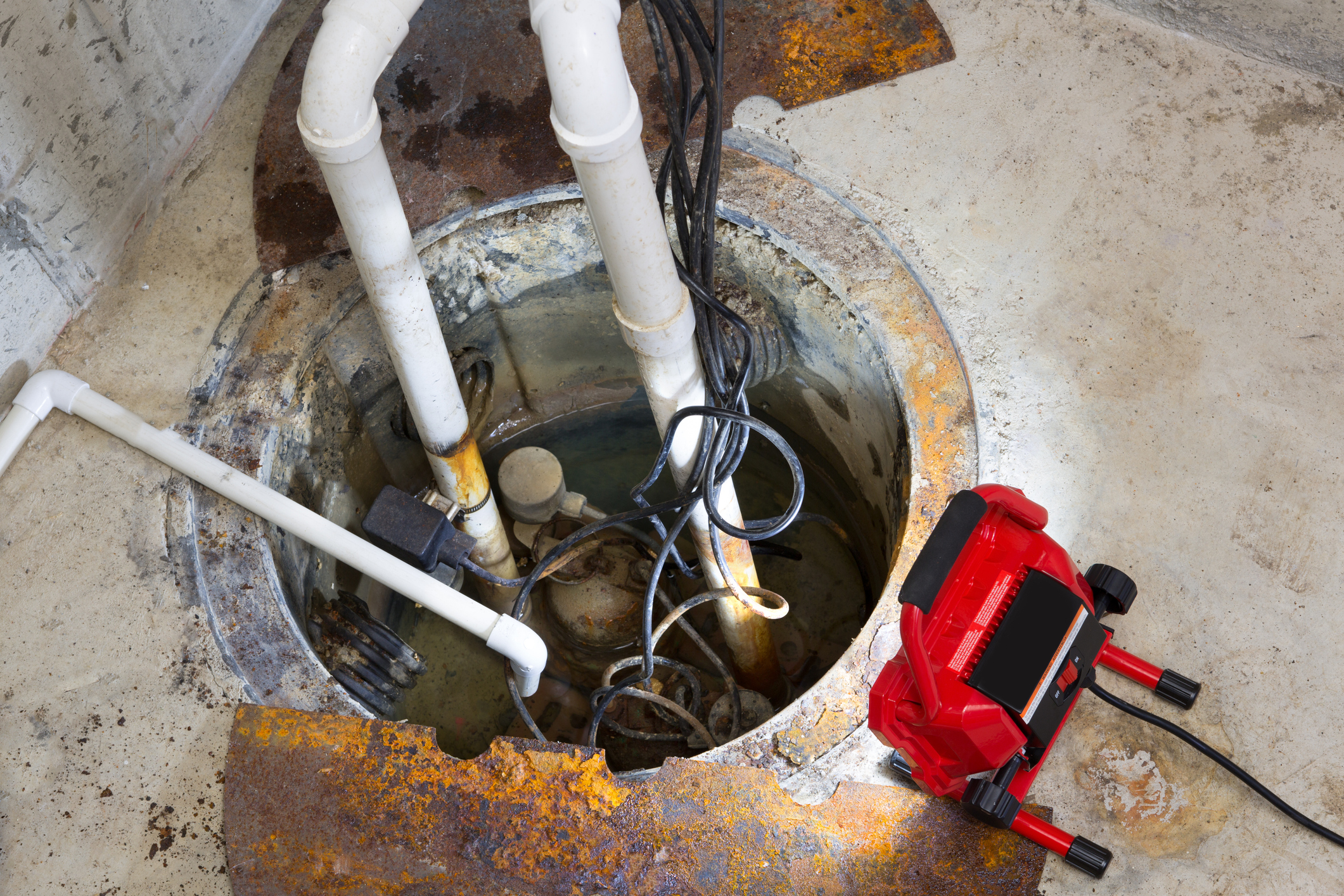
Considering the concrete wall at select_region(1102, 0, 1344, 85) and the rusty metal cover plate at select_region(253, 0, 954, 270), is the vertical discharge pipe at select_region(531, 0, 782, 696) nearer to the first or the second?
the rusty metal cover plate at select_region(253, 0, 954, 270)

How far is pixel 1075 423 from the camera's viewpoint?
170cm

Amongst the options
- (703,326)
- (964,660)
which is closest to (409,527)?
(703,326)

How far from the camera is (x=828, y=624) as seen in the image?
2.68 m

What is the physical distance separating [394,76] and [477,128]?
22cm

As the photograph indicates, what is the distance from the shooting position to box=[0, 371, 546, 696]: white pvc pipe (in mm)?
1651

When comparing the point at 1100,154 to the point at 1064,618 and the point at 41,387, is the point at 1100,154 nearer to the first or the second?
the point at 1064,618

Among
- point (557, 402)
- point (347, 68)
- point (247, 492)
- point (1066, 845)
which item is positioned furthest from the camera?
point (557, 402)

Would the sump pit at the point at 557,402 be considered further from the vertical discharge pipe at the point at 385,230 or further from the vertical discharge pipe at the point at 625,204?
the vertical discharge pipe at the point at 625,204

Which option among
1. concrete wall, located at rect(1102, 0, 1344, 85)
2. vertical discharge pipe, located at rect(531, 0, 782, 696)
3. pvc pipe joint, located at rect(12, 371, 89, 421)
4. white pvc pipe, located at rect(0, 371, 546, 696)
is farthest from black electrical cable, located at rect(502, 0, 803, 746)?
concrete wall, located at rect(1102, 0, 1344, 85)

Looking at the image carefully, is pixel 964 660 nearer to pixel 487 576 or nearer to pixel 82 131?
pixel 487 576

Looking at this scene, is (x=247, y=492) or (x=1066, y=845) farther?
(x=247, y=492)

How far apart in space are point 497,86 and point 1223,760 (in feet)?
5.85

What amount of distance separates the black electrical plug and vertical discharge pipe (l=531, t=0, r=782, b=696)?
462mm

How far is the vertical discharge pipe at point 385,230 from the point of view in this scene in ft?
4.00
